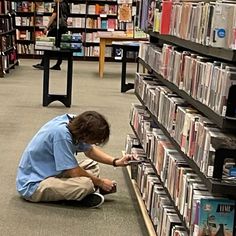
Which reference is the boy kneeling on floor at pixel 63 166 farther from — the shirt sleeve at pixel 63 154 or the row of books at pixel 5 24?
the row of books at pixel 5 24

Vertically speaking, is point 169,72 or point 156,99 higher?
point 169,72

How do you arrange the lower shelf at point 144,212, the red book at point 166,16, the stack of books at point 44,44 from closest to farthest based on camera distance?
the lower shelf at point 144,212
the red book at point 166,16
the stack of books at point 44,44

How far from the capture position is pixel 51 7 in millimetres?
13547

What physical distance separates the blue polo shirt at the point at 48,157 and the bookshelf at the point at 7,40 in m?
6.55

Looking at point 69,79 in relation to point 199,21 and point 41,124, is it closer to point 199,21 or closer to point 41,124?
point 41,124

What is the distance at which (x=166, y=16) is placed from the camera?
354 cm

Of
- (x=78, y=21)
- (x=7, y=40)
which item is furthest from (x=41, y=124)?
(x=78, y=21)

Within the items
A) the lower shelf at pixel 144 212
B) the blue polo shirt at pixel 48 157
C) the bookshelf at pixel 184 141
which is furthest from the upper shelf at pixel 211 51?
the lower shelf at pixel 144 212

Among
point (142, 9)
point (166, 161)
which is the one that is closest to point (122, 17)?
point (142, 9)

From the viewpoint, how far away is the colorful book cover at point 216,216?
7.94 ft

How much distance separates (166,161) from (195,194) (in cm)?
72

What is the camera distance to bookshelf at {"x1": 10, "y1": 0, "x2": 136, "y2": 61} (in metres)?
13.6

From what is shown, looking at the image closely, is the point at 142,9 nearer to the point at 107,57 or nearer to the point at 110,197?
the point at 110,197

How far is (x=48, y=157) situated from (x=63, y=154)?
209mm
